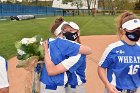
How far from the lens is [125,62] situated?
428 centimetres

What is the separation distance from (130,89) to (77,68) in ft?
2.39

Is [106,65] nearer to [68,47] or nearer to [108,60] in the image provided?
[108,60]

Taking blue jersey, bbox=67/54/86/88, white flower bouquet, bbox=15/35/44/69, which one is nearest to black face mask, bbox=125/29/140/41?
blue jersey, bbox=67/54/86/88

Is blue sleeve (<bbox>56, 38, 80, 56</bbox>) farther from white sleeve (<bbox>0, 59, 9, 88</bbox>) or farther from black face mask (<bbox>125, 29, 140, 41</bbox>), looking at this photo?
white sleeve (<bbox>0, 59, 9, 88</bbox>)

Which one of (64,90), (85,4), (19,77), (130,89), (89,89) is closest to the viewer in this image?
(130,89)

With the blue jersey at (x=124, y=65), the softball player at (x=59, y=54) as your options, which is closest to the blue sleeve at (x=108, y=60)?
the blue jersey at (x=124, y=65)

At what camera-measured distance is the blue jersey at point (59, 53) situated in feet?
14.8

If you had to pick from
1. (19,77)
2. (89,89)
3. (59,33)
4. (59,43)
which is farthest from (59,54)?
(19,77)

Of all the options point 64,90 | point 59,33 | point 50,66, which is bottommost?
point 64,90

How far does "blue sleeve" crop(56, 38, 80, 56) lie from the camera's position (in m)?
4.48

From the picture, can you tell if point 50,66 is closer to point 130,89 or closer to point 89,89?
point 130,89

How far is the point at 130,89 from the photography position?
14.1 feet

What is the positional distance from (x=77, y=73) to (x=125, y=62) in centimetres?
75

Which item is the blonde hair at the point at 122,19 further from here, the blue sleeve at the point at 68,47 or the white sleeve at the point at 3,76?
the white sleeve at the point at 3,76
